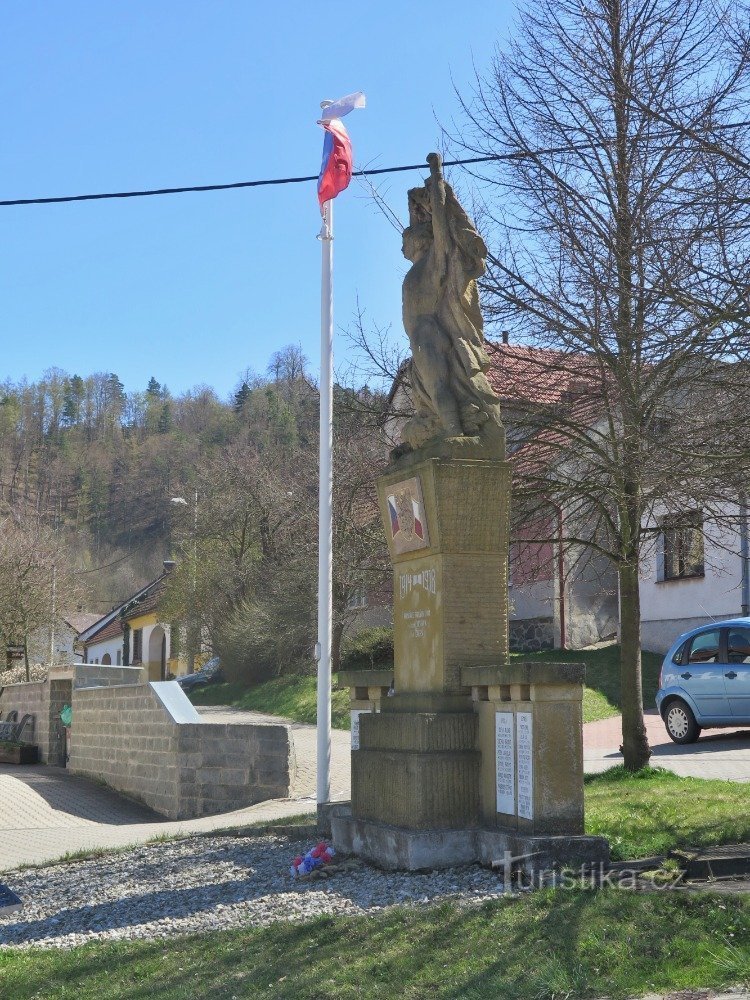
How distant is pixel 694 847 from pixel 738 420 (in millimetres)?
3175

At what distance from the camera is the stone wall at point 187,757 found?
54.7ft

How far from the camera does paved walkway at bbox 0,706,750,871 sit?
14.0m

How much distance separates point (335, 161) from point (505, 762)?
30.8 ft

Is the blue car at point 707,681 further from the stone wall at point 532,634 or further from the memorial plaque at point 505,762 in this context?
the stone wall at point 532,634

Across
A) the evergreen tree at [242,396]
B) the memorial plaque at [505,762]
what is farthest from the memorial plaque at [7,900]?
→ the evergreen tree at [242,396]

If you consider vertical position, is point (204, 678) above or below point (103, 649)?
below

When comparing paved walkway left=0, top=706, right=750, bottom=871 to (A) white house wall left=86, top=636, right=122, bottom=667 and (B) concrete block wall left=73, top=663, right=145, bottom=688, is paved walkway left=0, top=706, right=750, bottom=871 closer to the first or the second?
(B) concrete block wall left=73, top=663, right=145, bottom=688

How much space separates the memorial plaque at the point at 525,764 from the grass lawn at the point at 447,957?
1.07m

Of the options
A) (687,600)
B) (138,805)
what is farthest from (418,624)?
(687,600)

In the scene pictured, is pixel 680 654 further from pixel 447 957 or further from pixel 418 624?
pixel 447 957

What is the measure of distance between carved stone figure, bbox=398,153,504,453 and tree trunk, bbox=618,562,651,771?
13.3 feet

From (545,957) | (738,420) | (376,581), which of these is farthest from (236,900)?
(376,581)

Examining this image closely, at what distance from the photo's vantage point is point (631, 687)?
42.9 feet

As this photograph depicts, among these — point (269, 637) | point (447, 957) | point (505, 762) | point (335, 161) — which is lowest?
point (447, 957)
